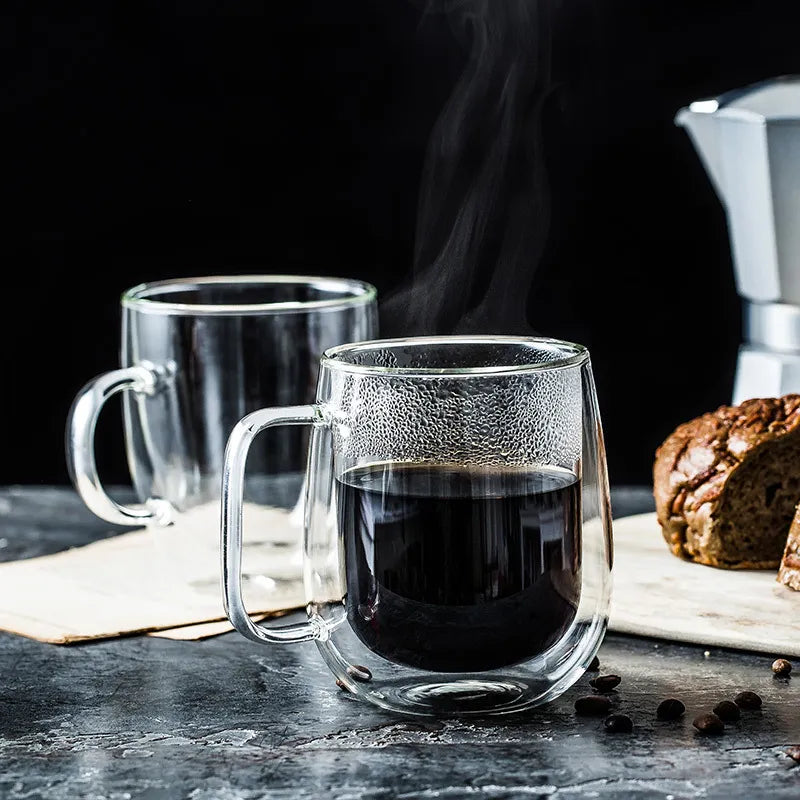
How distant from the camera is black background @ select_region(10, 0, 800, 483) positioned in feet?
9.16

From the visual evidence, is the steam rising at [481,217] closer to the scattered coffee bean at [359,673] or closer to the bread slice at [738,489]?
the bread slice at [738,489]

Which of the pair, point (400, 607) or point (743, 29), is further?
point (743, 29)

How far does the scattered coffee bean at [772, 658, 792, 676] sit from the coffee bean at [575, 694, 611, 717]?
199mm

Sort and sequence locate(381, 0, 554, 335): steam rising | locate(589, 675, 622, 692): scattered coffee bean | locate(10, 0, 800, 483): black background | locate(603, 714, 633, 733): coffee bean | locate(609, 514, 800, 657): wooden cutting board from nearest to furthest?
1. locate(603, 714, 633, 733): coffee bean
2. locate(589, 675, 622, 692): scattered coffee bean
3. locate(609, 514, 800, 657): wooden cutting board
4. locate(381, 0, 554, 335): steam rising
5. locate(10, 0, 800, 483): black background

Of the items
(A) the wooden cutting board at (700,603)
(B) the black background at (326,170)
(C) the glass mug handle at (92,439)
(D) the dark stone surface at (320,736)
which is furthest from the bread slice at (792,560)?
(B) the black background at (326,170)

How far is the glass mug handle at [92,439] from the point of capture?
1643 mm

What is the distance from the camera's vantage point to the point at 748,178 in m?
2.01

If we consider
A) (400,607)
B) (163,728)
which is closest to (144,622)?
(163,728)

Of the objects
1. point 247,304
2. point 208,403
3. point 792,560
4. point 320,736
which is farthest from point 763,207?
point 320,736

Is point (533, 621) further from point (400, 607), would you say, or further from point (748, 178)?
point (748, 178)

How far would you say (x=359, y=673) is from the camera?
1298 mm

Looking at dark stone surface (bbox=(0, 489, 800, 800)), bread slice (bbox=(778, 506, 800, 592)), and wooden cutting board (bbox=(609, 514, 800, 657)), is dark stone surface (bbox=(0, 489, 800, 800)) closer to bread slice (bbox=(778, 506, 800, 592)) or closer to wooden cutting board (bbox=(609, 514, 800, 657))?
wooden cutting board (bbox=(609, 514, 800, 657))

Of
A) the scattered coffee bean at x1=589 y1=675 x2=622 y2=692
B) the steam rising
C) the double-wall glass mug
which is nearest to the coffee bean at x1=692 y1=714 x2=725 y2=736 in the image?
the scattered coffee bean at x1=589 y1=675 x2=622 y2=692

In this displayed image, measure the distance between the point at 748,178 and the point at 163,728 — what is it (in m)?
1.16
